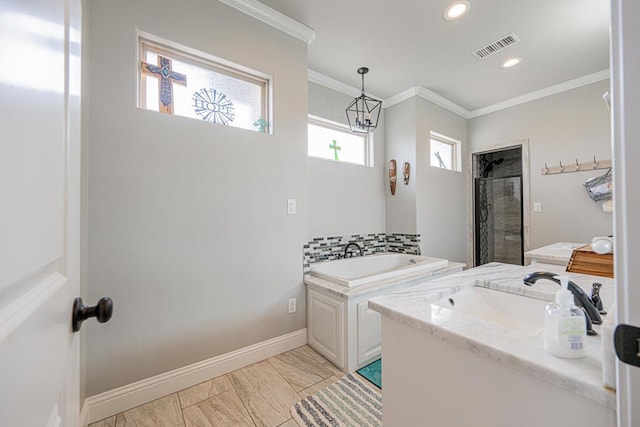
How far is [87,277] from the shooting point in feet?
4.69

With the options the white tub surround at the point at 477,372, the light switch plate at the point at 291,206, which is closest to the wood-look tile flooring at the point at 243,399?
the white tub surround at the point at 477,372

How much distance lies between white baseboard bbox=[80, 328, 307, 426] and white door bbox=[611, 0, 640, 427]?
2013 mm

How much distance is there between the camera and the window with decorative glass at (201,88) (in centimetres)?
175

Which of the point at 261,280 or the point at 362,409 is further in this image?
the point at 261,280

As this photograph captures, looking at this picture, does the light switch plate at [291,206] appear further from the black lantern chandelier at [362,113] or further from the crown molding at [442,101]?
the crown molding at [442,101]

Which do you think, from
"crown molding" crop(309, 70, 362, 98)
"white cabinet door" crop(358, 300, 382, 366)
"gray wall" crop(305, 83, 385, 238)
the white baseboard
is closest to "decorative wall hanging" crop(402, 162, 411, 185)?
"gray wall" crop(305, 83, 385, 238)

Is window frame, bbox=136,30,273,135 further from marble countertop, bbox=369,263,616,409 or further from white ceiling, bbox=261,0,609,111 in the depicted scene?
marble countertop, bbox=369,263,616,409

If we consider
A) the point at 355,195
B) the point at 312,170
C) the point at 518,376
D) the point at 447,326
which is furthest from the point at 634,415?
the point at 355,195

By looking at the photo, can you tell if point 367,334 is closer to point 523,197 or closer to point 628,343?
point 628,343

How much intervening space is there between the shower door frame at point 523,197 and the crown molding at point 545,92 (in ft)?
1.81

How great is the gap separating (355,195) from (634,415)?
3000mm

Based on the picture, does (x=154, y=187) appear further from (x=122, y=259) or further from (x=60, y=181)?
(x=60, y=181)

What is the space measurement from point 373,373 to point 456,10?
2926mm

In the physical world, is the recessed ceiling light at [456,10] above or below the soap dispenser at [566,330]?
above
